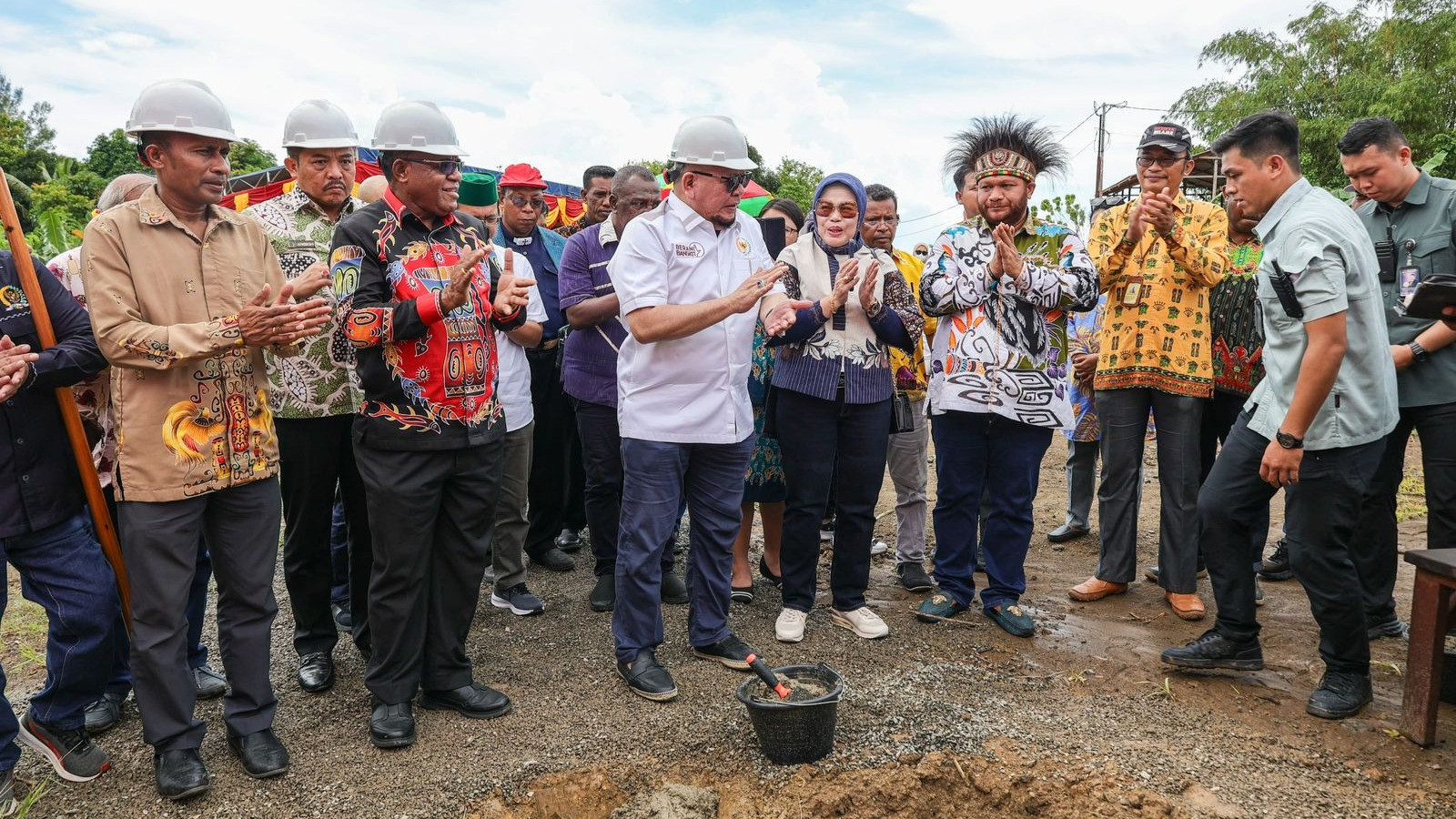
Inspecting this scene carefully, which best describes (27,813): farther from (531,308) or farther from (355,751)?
(531,308)

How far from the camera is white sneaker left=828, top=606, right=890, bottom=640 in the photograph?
4348 mm

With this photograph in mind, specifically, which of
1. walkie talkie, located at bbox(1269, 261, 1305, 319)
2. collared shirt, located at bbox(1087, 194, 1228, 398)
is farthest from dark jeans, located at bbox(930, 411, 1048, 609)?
walkie talkie, located at bbox(1269, 261, 1305, 319)

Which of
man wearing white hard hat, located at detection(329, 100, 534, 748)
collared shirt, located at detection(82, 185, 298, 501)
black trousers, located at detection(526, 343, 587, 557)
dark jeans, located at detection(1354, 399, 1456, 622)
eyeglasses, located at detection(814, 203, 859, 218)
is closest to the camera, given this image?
collared shirt, located at detection(82, 185, 298, 501)

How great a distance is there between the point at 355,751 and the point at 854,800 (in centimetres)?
177

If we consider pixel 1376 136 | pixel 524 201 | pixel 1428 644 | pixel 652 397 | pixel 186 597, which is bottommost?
pixel 1428 644

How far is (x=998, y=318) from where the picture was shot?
433cm

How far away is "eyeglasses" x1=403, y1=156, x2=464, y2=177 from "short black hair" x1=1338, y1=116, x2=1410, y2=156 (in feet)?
12.6

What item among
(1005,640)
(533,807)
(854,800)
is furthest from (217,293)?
(1005,640)

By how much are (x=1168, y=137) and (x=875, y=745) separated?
10.9 ft

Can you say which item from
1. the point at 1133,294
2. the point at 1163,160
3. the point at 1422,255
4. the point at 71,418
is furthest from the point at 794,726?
the point at 1422,255

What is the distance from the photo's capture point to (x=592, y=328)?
478 cm

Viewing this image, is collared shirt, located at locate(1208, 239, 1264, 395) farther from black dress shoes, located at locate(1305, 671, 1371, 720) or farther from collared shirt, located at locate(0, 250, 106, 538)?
collared shirt, located at locate(0, 250, 106, 538)

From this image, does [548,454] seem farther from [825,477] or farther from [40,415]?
[40,415]

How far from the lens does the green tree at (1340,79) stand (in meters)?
19.5
